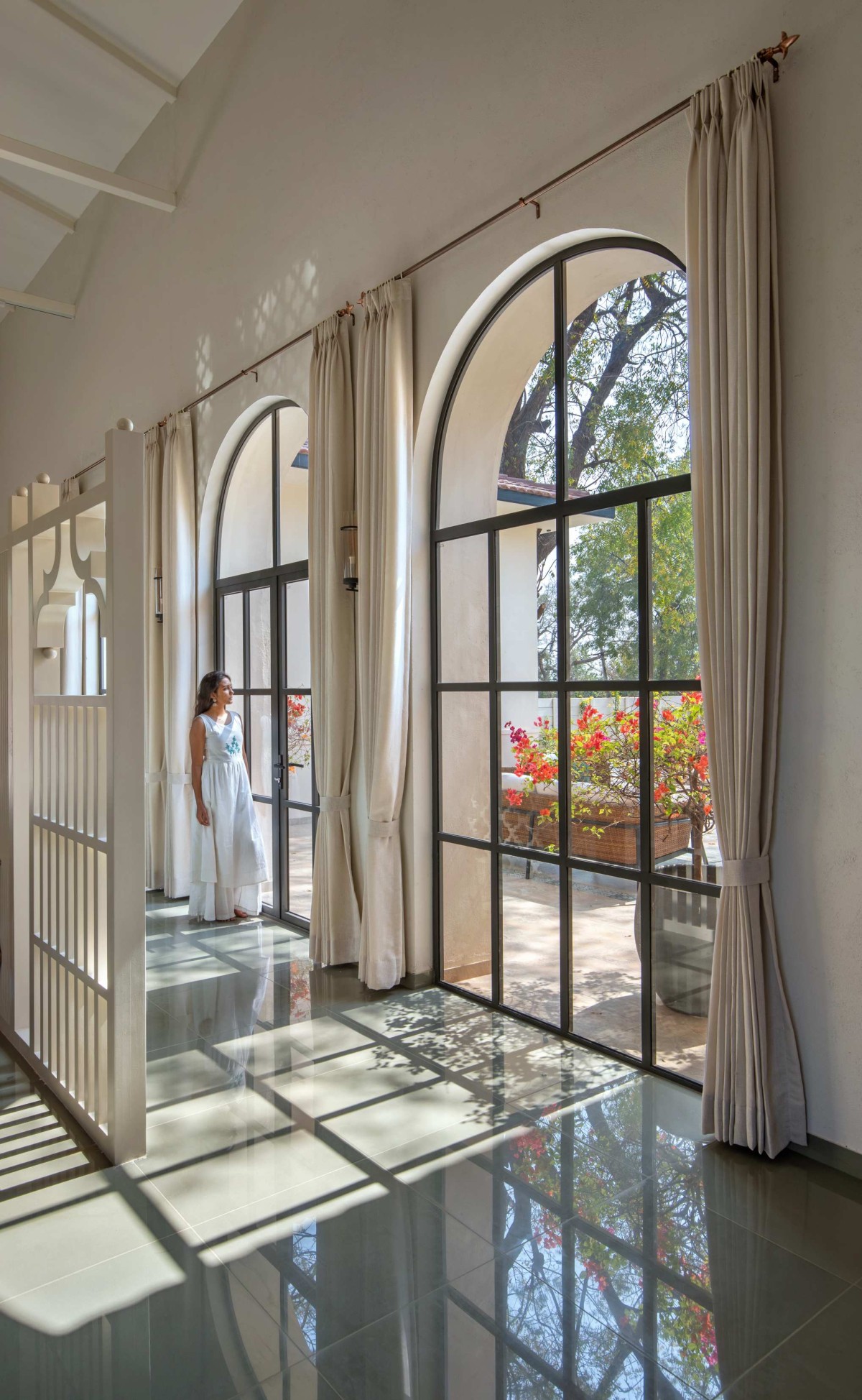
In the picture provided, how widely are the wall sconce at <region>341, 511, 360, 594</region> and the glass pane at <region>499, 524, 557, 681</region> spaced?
87 cm

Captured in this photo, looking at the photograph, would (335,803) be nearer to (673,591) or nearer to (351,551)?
(351,551)

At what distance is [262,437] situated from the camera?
6129 millimetres

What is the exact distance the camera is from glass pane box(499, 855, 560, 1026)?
3.90m

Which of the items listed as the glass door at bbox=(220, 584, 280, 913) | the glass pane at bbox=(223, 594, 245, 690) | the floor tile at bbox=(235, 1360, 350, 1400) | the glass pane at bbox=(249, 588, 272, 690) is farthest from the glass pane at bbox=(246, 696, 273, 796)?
the floor tile at bbox=(235, 1360, 350, 1400)

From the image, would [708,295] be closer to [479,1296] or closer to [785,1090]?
[785,1090]

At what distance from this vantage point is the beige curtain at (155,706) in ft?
22.0

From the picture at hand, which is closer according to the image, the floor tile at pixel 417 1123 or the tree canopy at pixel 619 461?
the floor tile at pixel 417 1123

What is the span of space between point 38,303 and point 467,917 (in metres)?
7.72

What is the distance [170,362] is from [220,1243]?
6.15 m

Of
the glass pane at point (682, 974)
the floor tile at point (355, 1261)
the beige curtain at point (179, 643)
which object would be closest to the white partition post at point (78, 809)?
the floor tile at point (355, 1261)

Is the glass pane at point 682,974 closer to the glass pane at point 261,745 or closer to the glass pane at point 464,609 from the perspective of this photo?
the glass pane at point 464,609

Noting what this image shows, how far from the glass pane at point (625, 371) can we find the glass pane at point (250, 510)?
2.81 metres

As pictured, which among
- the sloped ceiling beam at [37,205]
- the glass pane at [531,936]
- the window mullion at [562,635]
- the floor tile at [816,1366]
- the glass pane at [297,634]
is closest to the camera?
the floor tile at [816,1366]

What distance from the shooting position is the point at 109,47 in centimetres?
639
